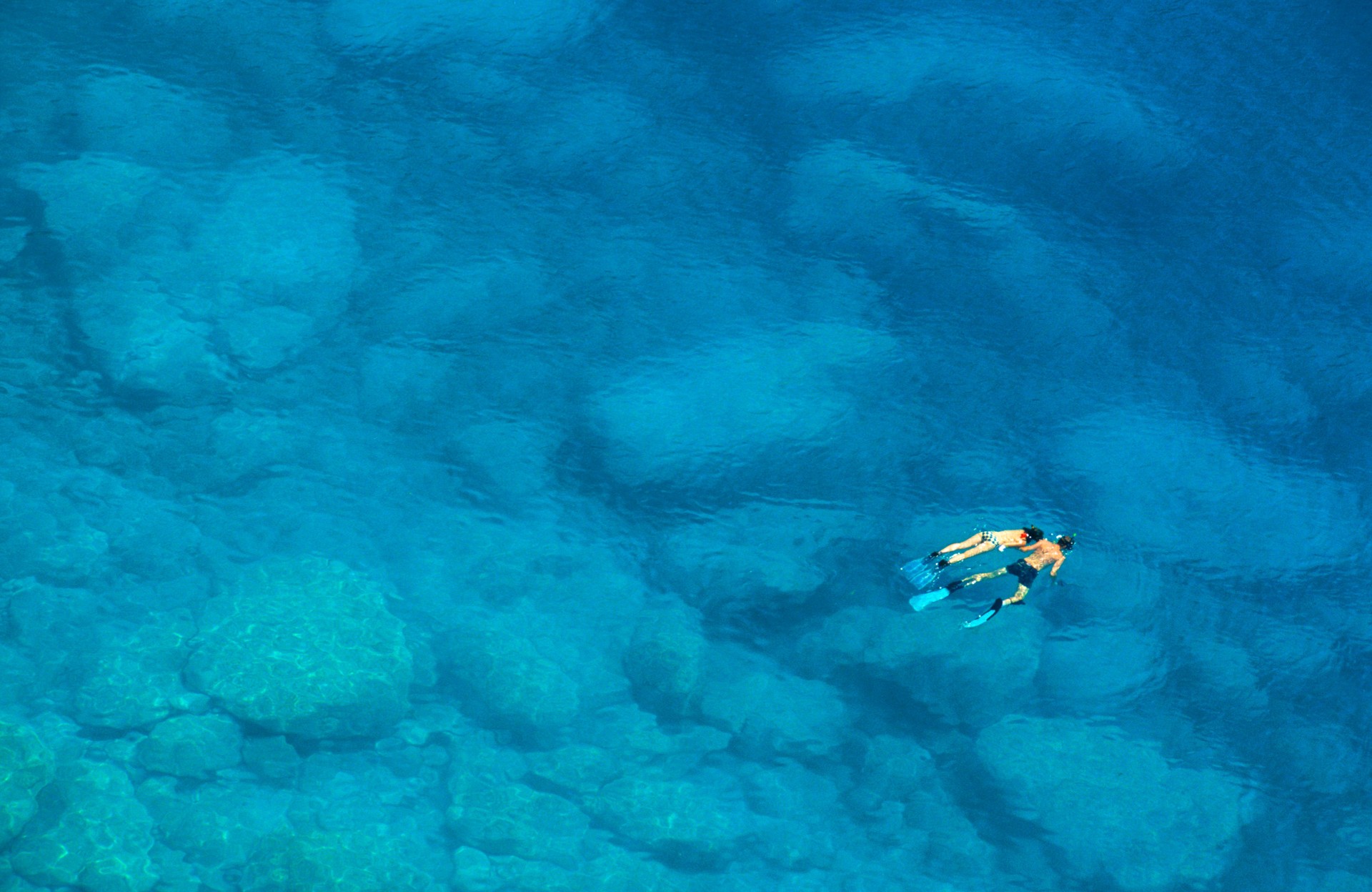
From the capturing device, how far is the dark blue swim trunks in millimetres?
10531

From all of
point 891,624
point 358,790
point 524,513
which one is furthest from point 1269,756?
point 358,790

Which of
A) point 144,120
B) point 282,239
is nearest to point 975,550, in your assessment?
point 282,239

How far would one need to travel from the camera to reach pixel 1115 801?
10.0 meters

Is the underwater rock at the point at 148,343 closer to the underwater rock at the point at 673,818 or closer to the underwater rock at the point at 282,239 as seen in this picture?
the underwater rock at the point at 282,239

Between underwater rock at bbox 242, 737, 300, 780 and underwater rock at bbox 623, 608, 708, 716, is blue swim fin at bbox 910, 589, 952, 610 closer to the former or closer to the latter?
underwater rock at bbox 623, 608, 708, 716

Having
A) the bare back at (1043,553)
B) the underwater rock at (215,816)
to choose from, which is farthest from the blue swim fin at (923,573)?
the underwater rock at (215,816)

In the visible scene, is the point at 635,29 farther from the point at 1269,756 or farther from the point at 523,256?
the point at 1269,756

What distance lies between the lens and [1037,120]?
1437cm

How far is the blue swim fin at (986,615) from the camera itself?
10.6 meters

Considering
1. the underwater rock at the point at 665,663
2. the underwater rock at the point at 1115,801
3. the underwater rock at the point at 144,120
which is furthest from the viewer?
the underwater rock at the point at 144,120

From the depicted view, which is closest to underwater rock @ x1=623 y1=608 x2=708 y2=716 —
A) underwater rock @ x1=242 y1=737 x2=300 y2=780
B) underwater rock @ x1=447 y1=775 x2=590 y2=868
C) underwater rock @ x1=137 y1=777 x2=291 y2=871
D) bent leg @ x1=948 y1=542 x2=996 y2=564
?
underwater rock @ x1=447 y1=775 x2=590 y2=868

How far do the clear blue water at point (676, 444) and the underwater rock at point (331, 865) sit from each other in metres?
0.04

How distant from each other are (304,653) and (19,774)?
7.65 ft

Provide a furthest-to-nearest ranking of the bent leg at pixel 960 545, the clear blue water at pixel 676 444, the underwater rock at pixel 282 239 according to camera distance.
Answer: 1. the underwater rock at pixel 282 239
2. the bent leg at pixel 960 545
3. the clear blue water at pixel 676 444
